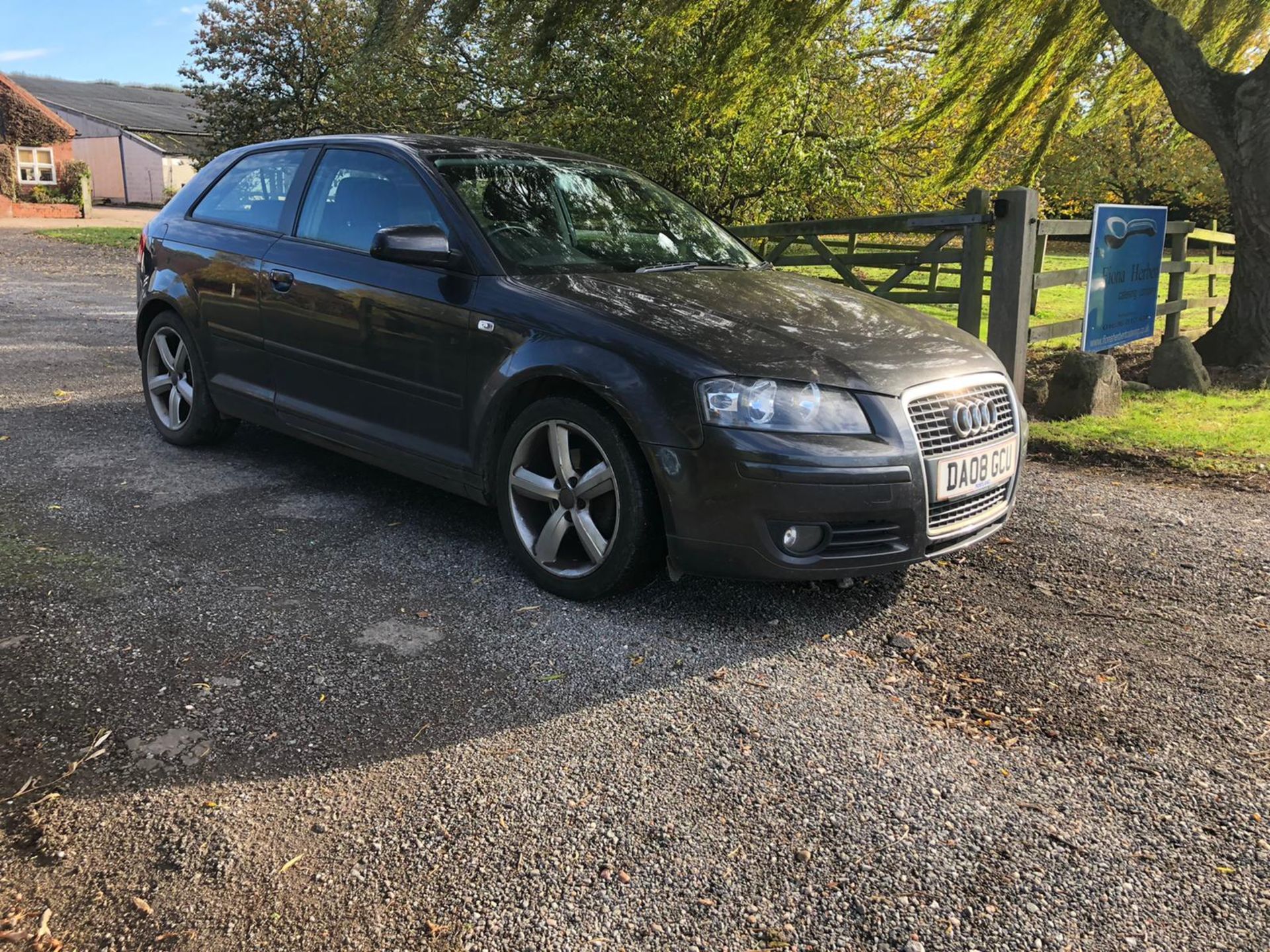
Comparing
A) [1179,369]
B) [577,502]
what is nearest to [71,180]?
[1179,369]

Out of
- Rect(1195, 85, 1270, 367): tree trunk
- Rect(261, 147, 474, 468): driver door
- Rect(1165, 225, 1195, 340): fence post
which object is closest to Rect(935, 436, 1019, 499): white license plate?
Rect(261, 147, 474, 468): driver door

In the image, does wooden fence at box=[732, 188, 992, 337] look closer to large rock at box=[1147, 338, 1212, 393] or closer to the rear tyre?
large rock at box=[1147, 338, 1212, 393]

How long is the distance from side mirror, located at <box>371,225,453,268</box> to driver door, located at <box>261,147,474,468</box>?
119mm

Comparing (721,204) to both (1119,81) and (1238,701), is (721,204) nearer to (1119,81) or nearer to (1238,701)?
(1119,81)

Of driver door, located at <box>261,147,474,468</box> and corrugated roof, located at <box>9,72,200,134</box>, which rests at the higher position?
corrugated roof, located at <box>9,72,200,134</box>

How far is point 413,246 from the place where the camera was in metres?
4.18

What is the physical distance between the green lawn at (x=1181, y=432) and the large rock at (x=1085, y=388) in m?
0.10

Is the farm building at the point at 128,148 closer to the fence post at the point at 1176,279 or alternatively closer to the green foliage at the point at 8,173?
the green foliage at the point at 8,173

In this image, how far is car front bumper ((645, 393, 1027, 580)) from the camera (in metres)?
3.45

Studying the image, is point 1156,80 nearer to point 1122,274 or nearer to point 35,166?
point 1122,274

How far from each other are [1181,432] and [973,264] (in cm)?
184

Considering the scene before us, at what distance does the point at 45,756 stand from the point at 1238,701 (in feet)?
11.8

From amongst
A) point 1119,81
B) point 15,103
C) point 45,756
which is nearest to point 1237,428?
point 1119,81

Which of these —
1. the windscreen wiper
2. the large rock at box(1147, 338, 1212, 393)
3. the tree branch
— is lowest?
the large rock at box(1147, 338, 1212, 393)
